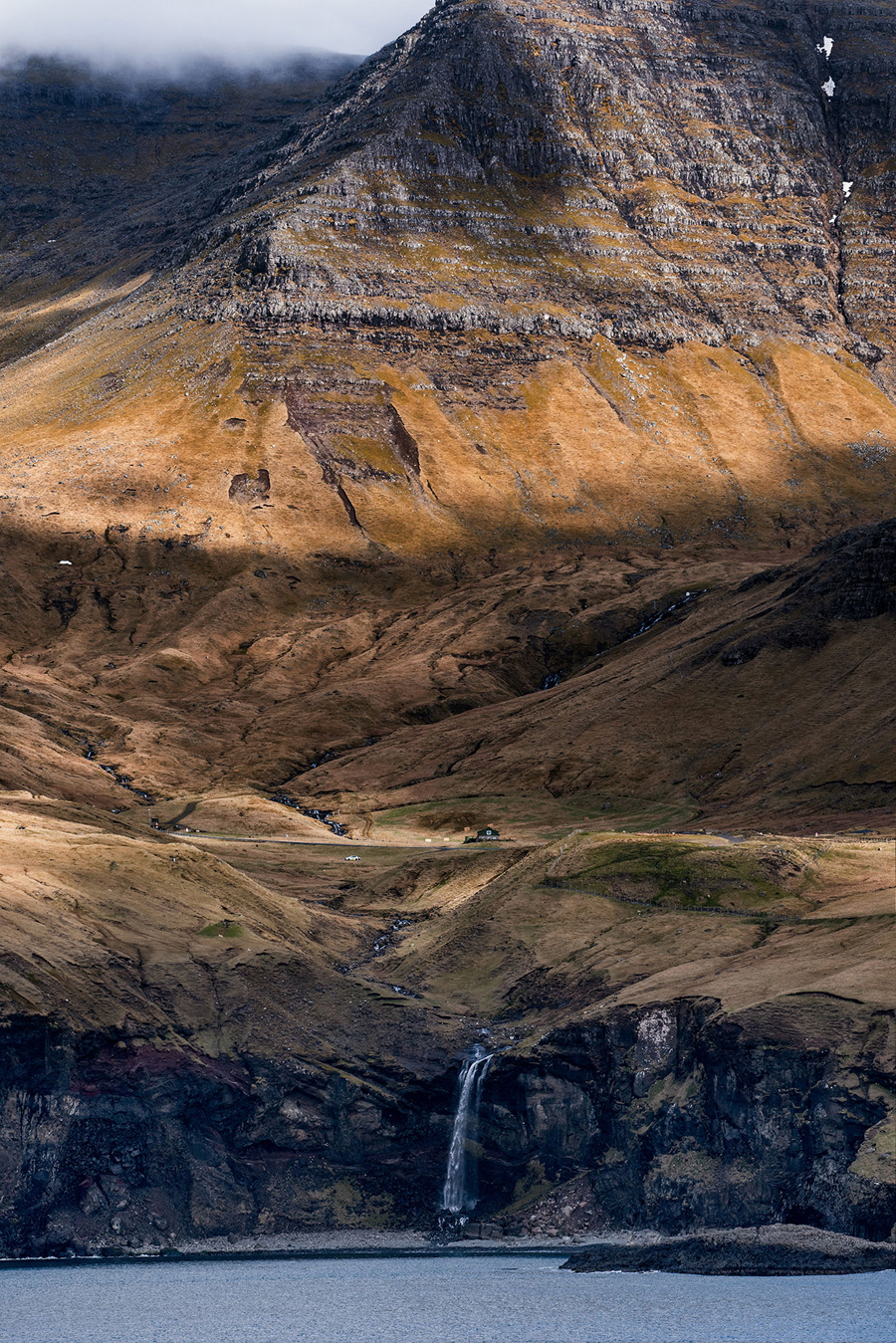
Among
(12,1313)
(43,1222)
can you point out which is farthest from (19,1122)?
(12,1313)

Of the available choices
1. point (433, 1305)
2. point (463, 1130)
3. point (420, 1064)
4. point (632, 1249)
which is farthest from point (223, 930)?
point (632, 1249)

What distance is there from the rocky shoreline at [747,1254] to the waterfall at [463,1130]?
12.9 meters

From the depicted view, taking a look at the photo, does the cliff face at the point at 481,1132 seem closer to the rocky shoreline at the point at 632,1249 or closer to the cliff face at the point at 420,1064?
the cliff face at the point at 420,1064

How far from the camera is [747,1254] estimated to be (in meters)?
94.8

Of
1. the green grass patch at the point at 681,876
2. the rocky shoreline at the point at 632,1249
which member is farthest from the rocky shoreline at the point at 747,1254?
the green grass patch at the point at 681,876

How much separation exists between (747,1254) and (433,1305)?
788 inches

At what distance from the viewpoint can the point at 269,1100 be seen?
11225cm

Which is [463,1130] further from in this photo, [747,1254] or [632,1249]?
[747,1254]

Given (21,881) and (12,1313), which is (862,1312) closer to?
(12,1313)

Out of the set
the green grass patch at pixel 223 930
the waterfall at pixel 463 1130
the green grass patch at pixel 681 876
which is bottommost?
the waterfall at pixel 463 1130

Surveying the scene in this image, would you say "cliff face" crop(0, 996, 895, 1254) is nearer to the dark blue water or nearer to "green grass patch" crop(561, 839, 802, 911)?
the dark blue water

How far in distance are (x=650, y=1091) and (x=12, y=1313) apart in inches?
1763

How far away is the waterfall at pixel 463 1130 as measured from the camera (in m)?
112

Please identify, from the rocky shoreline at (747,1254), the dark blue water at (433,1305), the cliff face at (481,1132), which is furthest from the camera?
the cliff face at (481,1132)
